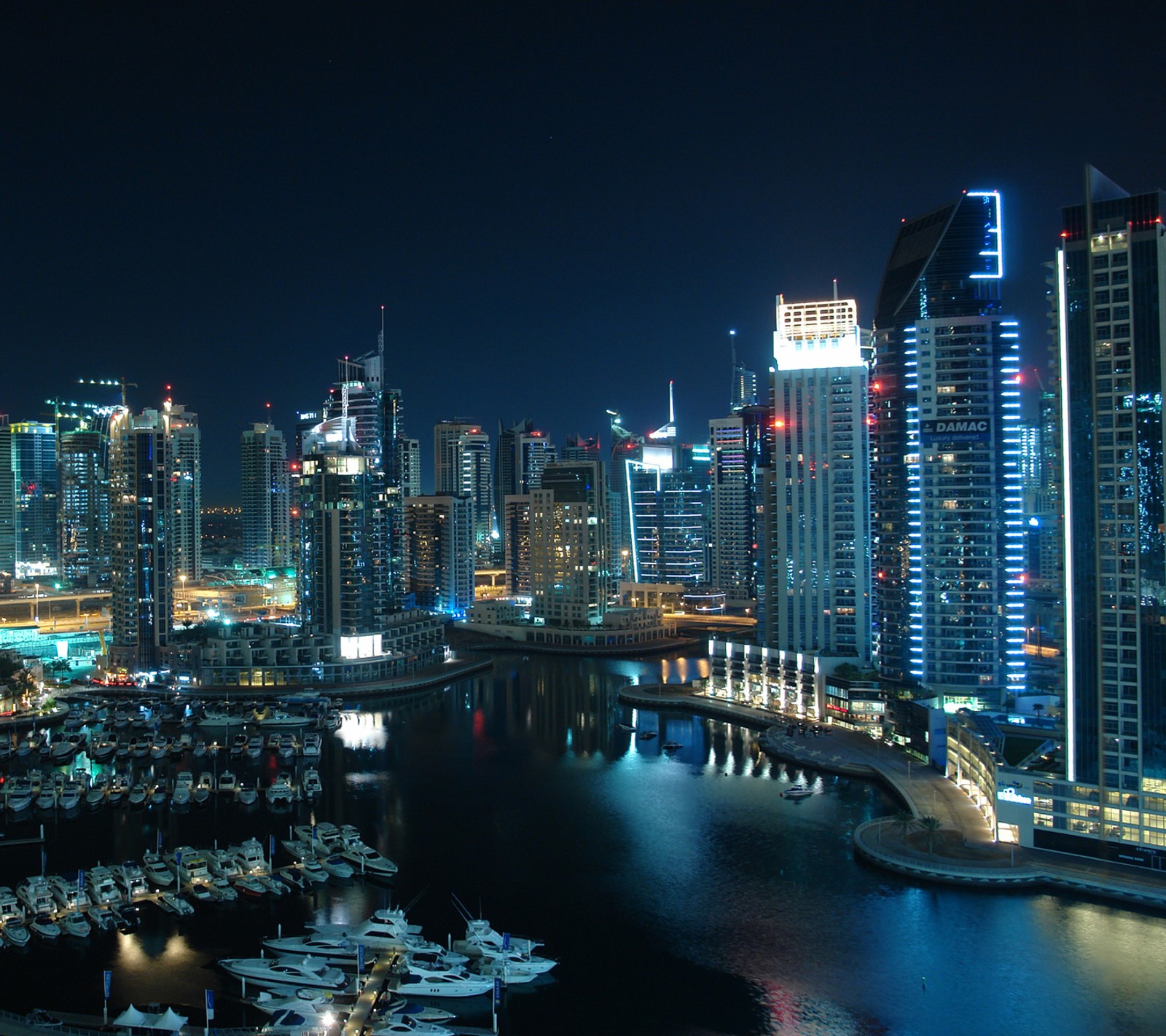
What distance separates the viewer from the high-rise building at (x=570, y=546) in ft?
183

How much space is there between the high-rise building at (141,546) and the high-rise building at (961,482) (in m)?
28.9

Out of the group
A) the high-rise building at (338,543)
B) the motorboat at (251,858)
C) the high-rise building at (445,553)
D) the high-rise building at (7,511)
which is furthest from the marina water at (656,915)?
the high-rise building at (7,511)

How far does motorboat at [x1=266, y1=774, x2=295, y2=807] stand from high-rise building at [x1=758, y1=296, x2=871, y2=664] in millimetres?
19083

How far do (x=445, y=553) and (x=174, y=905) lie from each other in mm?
44371

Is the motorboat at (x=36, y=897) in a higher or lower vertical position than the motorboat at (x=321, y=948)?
higher

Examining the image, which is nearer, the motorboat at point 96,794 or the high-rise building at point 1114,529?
the high-rise building at point 1114,529

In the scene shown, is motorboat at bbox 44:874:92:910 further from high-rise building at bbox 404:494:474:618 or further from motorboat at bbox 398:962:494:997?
high-rise building at bbox 404:494:474:618

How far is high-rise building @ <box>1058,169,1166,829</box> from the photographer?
19.2 metres

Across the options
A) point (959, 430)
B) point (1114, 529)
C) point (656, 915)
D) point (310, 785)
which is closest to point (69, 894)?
point (310, 785)

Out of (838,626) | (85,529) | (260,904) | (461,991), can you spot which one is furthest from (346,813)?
(85,529)

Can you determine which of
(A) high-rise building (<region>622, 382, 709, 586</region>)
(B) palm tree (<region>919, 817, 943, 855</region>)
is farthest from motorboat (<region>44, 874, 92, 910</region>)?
(A) high-rise building (<region>622, 382, 709, 586</region>)

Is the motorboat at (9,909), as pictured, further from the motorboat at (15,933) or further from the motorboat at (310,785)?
the motorboat at (310,785)

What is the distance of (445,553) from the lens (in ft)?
206

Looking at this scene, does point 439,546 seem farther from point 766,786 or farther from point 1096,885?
point 1096,885
